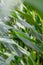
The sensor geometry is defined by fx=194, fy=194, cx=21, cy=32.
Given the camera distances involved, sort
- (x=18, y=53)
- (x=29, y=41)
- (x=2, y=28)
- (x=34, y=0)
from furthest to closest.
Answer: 1. (x=2, y=28)
2. (x=18, y=53)
3. (x=29, y=41)
4. (x=34, y=0)

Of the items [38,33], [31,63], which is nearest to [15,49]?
[38,33]

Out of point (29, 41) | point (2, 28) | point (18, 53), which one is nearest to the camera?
point (29, 41)

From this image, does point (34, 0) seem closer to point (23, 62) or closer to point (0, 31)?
point (23, 62)

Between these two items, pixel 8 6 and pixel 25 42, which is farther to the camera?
pixel 25 42

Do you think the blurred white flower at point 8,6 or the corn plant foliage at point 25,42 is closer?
the blurred white flower at point 8,6

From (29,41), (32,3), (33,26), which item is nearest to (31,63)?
(29,41)

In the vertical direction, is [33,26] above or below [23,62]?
above

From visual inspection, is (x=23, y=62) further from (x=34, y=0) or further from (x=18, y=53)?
(x=34, y=0)

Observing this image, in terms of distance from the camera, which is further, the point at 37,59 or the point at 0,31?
the point at 0,31

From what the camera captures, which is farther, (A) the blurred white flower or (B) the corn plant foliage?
(B) the corn plant foliage
